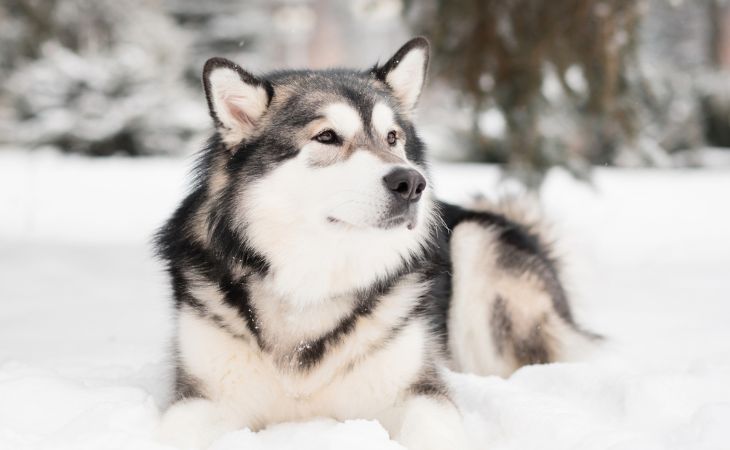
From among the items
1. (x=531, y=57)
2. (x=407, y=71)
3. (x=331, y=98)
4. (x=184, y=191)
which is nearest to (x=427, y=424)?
(x=331, y=98)

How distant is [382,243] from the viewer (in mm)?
2709

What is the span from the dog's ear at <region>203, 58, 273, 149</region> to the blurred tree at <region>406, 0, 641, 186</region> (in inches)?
136

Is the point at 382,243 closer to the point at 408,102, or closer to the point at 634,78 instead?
the point at 408,102

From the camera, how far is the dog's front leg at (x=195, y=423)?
238 cm

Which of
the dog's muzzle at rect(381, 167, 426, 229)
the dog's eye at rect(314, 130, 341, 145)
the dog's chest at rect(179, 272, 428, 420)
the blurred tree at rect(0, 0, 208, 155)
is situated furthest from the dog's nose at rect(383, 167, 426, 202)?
the blurred tree at rect(0, 0, 208, 155)

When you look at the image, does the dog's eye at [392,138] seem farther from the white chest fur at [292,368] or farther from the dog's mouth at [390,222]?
the white chest fur at [292,368]

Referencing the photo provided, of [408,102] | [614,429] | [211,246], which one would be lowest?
[614,429]

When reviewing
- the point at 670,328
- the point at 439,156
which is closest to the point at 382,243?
the point at 670,328

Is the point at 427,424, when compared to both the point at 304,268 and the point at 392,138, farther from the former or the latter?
the point at 392,138

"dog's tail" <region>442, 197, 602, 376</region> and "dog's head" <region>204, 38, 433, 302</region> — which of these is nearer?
"dog's head" <region>204, 38, 433, 302</region>

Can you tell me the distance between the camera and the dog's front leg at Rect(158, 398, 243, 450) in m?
2.38

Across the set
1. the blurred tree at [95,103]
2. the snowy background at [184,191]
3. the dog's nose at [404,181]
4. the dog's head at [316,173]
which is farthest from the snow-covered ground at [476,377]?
the blurred tree at [95,103]

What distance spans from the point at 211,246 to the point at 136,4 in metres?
17.3

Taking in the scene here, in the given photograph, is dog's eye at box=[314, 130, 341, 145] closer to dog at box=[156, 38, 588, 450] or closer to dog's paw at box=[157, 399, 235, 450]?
dog at box=[156, 38, 588, 450]
